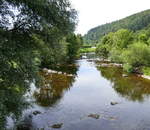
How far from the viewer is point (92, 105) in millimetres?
21078

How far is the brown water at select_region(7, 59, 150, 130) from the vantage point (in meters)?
16.2

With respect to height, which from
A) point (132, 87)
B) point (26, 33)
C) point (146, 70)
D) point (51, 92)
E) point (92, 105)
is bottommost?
point (92, 105)

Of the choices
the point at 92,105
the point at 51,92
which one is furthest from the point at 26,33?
the point at 51,92

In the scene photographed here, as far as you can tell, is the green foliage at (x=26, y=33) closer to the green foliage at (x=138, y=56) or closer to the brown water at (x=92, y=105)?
the brown water at (x=92, y=105)

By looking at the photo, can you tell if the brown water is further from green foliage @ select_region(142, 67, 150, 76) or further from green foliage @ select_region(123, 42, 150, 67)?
green foliage @ select_region(123, 42, 150, 67)

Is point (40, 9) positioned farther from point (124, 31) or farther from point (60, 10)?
point (124, 31)

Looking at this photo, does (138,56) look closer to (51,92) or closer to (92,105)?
(51,92)

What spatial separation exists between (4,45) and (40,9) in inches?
76.3

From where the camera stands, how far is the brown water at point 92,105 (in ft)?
53.3

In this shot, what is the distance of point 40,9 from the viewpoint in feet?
25.5

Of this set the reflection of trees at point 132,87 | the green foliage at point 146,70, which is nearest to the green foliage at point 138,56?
the green foliage at point 146,70

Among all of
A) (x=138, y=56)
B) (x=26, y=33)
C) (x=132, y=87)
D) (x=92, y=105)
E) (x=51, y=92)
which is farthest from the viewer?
(x=138, y=56)

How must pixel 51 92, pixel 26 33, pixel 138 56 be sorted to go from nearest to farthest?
pixel 26 33, pixel 51 92, pixel 138 56

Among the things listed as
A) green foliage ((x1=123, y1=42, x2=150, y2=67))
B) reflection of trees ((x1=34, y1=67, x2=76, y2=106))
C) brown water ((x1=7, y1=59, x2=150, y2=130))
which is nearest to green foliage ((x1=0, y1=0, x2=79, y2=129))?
brown water ((x1=7, y1=59, x2=150, y2=130))
